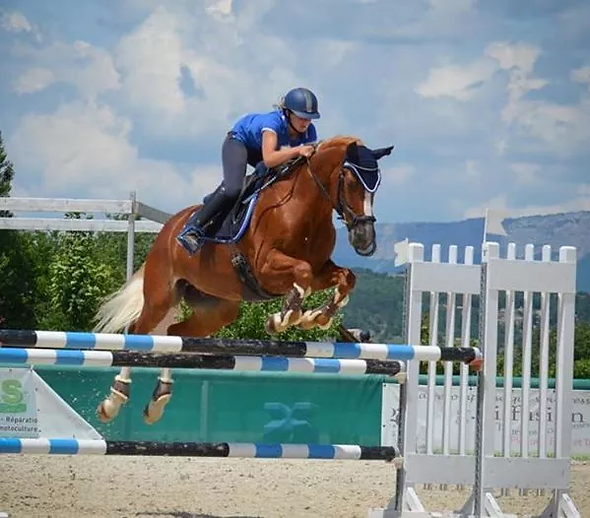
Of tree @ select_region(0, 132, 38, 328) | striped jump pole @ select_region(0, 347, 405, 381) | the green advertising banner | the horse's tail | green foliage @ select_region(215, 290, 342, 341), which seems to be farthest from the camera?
tree @ select_region(0, 132, 38, 328)

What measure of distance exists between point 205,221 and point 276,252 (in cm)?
61

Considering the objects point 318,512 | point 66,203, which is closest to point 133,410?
point 66,203

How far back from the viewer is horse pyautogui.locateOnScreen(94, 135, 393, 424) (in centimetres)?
483

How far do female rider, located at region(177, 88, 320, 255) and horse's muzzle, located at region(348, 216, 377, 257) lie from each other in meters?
0.58

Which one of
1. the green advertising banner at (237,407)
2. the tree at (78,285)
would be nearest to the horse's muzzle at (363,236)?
the green advertising banner at (237,407)

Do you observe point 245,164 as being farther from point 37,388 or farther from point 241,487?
point 37,388

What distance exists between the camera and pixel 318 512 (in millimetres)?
5996

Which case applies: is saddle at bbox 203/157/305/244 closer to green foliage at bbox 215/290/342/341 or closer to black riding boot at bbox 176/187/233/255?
black riding boot at bbox 176/187/233/255

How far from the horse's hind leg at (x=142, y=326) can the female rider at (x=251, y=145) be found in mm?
488

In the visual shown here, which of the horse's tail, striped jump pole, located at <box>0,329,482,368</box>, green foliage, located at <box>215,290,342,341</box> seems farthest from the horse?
green foliage, located at <box>215,290,342,341</box>

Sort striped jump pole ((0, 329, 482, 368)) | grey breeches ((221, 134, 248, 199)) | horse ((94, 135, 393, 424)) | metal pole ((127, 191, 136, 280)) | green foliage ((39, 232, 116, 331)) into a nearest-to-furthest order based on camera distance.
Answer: striped jump pole ((0, 329, 482, 368)), horse ((94, 135, 393, 424)), grey breeches ((221, 134, 248, 199)), metal pole ((127, 191, 136, 280)), green foliage ((39, 232, 116, 331))

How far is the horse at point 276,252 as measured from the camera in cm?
483

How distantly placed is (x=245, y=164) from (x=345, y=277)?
851 millimetres

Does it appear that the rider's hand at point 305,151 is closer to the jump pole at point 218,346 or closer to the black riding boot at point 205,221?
the black riding boot at point 205,221
